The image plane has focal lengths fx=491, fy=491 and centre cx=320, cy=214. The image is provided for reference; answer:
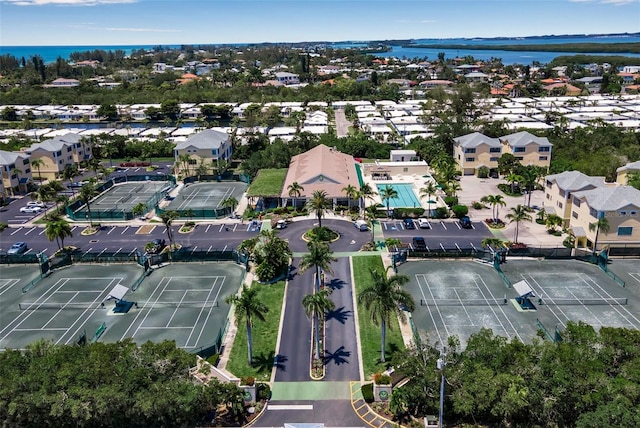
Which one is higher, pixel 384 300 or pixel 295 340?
pixel 384 300

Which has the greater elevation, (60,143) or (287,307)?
(60,143)

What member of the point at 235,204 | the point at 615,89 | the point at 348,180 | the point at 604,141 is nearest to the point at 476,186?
the point at 348,180

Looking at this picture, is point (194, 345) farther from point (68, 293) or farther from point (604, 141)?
point (604, 141)

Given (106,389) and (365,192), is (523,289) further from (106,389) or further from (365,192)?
(106,389)

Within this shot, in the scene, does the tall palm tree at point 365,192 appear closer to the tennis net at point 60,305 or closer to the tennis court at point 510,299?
the tennis court at point 510,299

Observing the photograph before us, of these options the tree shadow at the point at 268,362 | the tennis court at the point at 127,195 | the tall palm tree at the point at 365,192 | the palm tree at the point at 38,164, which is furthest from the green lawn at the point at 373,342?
the palm tree at the point at 38,164

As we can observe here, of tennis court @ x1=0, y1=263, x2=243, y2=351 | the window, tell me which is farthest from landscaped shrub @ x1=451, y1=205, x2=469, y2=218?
tennis court @ x1=0, y1=263, x2=243, y2=351

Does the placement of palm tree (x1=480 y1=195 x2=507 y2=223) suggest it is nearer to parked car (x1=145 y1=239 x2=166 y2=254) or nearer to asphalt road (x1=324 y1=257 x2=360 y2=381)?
asphalt road (x1=324 y1=257 x2=360 y2=381)

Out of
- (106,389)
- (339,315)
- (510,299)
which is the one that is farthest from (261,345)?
(510,299)
